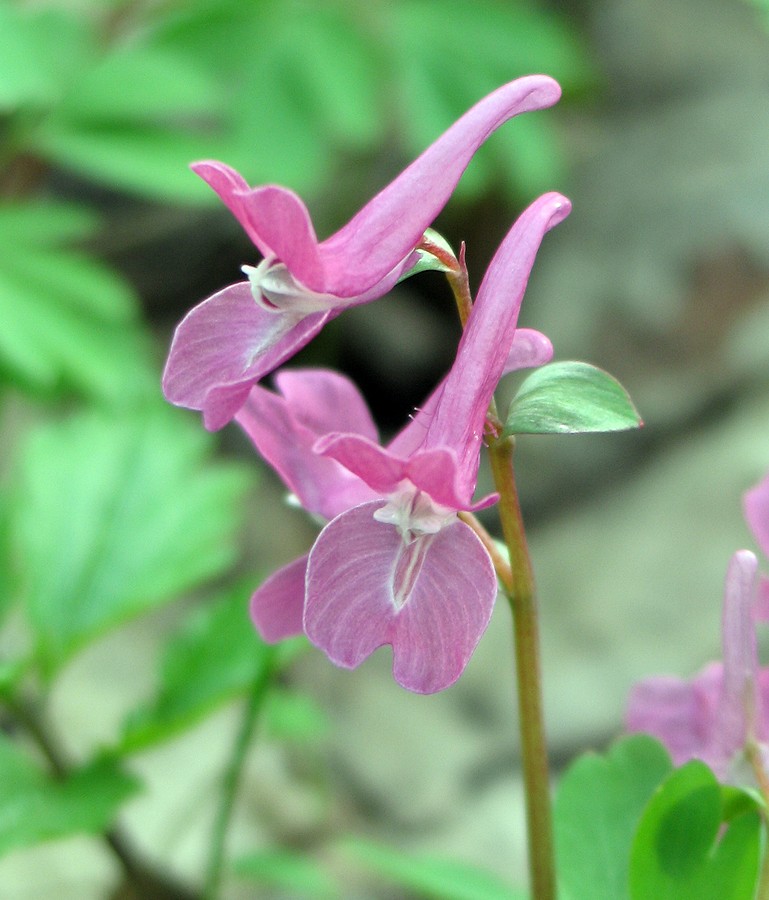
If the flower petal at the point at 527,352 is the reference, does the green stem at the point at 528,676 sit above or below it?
below

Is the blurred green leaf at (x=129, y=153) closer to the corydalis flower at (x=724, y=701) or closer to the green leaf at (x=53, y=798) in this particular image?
the green leaf at (x=53, y=798)

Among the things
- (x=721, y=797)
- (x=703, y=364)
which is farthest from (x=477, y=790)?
(x=721, y=797)

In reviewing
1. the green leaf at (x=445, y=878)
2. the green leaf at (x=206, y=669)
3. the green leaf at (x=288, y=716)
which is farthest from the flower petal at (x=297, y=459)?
the green leaf at (x=288, y=716)

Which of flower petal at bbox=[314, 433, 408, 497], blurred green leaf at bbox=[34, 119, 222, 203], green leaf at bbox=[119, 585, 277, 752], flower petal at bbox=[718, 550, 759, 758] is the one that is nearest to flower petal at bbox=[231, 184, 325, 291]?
flower petal at bbox=[314, 433, 408, 497]

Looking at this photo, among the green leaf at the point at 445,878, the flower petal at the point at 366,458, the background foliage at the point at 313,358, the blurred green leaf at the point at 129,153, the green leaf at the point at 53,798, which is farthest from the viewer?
the blurred green leaf at the point at 129,153

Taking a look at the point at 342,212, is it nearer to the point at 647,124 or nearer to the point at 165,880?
the point at 647,124

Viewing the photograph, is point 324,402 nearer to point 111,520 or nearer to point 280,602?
point 280,602

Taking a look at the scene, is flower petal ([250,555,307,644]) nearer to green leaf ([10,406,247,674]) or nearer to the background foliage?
the background foliage
